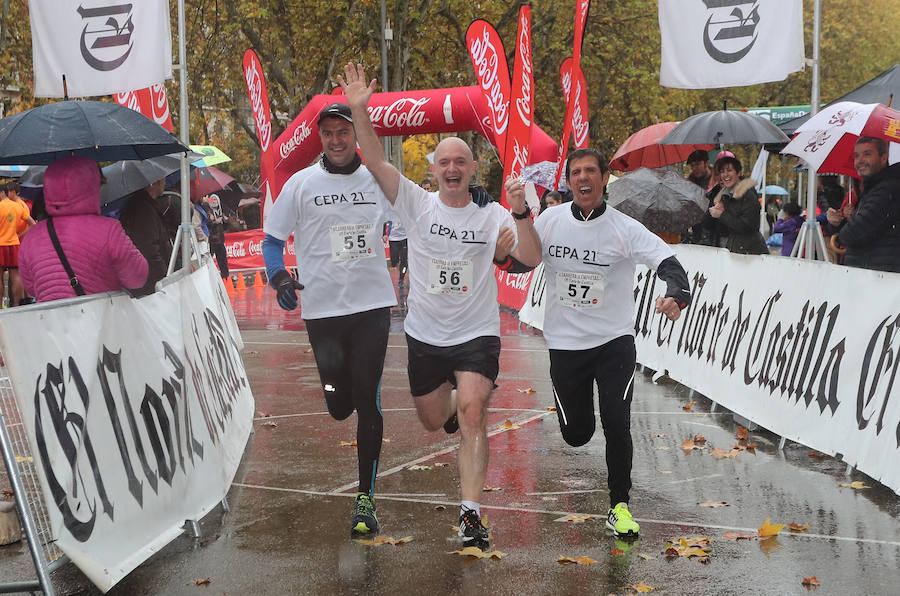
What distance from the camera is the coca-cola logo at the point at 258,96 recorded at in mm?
19344

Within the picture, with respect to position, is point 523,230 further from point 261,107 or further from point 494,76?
Answer: point 261,107

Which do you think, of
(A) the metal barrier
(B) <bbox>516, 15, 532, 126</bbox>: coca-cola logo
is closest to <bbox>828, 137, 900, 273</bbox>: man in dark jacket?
(A) the metal barrier

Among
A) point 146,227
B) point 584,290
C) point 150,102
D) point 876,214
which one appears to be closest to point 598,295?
point 584,290

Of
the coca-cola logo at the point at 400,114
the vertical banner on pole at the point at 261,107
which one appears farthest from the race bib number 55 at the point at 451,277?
the coca-cola logo at the point at 400,114

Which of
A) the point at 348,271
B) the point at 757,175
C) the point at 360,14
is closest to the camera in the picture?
the point at 348,271

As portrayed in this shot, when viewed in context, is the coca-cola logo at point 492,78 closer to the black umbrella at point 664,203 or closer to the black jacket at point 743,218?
the black umbrella at point 664,203

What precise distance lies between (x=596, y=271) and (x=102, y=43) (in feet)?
16.8

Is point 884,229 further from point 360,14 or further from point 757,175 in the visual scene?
point 360,14

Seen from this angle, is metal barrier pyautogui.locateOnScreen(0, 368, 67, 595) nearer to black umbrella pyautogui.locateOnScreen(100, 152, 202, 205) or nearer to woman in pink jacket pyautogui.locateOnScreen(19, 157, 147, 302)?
woman in pink jacket pyautogui.locateOnScreen(19, 157, 147, 302)

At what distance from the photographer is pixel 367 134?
20.0 feet

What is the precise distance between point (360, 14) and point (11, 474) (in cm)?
3275

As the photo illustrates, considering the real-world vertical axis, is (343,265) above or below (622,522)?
above

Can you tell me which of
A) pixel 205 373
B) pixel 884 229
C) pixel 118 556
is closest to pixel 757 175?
pixel 884 229

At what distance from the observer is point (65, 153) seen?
7.02 meters
